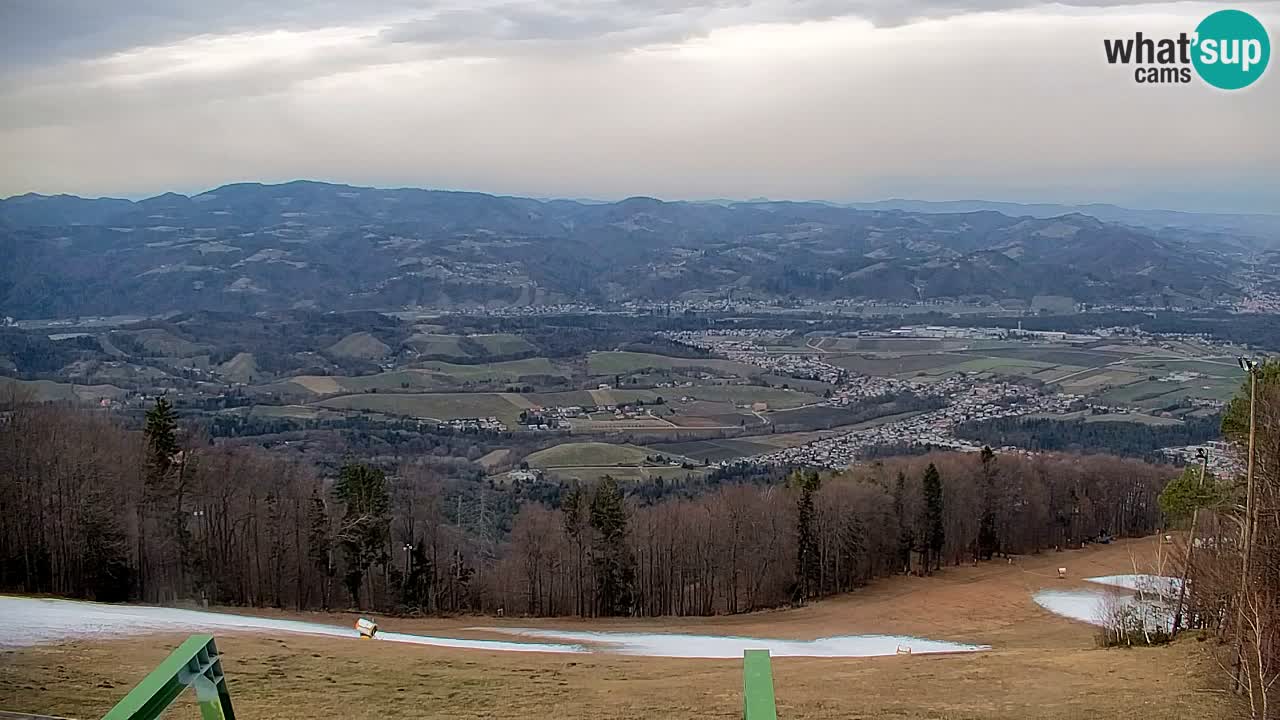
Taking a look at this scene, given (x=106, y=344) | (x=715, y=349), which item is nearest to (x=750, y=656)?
(x=106, y=344)

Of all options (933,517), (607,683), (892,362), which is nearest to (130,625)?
(607,683)

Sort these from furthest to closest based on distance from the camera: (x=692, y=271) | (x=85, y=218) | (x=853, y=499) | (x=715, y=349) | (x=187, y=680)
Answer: (x=692, y=271)
(x=85, y=218)
(x=715, y=349)
(x=853, y=499)
(x=187, y=680)

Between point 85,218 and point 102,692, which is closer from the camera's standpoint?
point 102,692

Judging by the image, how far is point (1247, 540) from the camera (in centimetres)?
1381

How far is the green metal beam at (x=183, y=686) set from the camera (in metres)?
3.08

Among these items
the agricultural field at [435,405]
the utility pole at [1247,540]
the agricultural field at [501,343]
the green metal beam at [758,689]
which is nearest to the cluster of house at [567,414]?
the agricultural field at [435,405]

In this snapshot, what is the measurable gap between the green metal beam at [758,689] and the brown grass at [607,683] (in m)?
10.0

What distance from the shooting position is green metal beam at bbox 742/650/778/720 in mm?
2781

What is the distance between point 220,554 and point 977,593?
78.1 feet

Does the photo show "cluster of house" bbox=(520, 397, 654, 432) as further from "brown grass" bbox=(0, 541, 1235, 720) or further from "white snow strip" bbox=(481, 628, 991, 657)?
"brown grass" bbox=(0, 541, 1235, 720)

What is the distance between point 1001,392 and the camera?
8756cm

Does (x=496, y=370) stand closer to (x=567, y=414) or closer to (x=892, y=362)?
(x=567, y=414)

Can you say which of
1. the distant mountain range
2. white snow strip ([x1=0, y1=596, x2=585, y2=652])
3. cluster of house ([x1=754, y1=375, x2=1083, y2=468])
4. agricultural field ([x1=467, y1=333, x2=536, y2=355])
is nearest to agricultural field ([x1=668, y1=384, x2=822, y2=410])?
cluster of house ([x1=754, y1=375, x2=1083, y2=468])

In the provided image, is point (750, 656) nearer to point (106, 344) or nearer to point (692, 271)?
point (106, 344)
